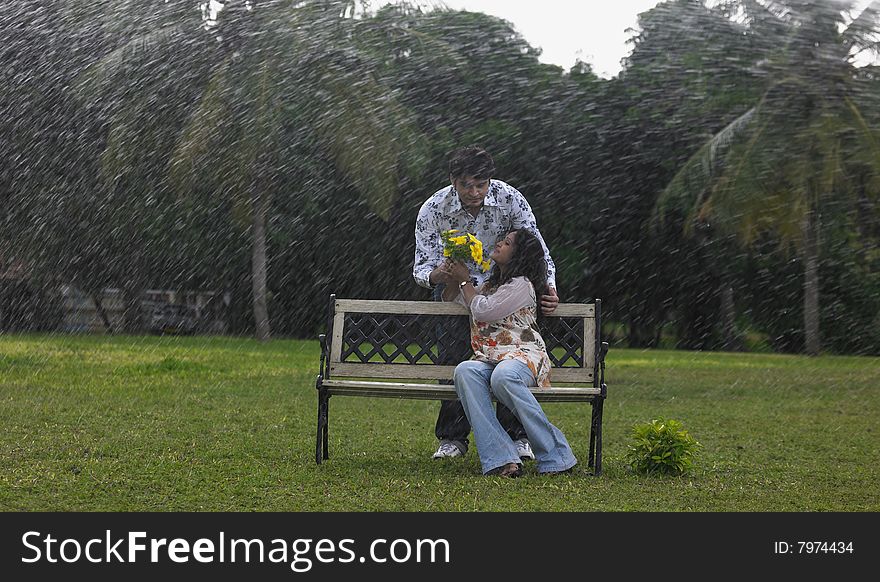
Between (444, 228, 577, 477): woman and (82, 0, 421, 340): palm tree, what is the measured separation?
1523 centimetres

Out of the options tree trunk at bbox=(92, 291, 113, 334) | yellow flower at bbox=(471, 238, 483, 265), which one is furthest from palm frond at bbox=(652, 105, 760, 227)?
yellow flower at bbox=(471, 238, 483, 265)

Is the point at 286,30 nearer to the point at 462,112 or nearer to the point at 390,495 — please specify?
the point at 462,112

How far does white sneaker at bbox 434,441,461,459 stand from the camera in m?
6.09

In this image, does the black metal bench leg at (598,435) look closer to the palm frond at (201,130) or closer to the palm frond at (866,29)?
the palm frond at (866,29)

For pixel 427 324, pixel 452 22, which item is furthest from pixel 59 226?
pixel 427 324

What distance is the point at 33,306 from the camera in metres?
23.0

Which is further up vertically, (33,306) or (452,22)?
(452,22)

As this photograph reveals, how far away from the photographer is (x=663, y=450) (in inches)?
219

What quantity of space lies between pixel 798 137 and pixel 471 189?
13247 millimetres

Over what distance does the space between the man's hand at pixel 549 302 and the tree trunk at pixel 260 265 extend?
16.2 metres

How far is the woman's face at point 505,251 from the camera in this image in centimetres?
554

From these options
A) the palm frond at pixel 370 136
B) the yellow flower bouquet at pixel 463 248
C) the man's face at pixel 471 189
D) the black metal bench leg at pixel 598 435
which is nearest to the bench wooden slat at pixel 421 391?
the black metal bench leg at pixel 598 435

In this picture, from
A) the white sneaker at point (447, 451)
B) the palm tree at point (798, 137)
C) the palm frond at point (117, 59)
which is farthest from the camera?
the palm frond at point (117, 59)

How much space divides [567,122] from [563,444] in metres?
20.0
